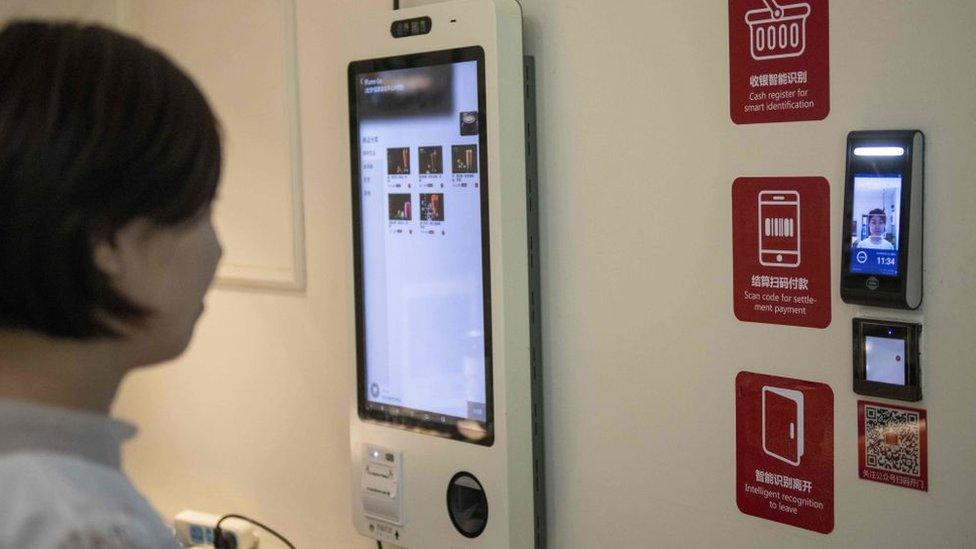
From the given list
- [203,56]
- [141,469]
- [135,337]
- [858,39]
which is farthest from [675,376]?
[141,469]

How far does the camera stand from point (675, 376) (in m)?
1.33

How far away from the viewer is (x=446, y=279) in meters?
1.45

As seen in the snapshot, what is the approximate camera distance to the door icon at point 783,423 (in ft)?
3.99

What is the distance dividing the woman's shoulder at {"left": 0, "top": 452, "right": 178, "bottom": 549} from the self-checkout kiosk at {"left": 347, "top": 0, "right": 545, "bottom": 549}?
82 cm

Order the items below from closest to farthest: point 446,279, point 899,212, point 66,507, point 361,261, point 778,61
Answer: point 66,507 < point 899,212 < point 778,61 < point 446,279 < point 361,261

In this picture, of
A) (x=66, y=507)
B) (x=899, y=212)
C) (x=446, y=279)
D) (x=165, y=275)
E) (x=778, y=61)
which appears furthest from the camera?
(x=446, y=279)

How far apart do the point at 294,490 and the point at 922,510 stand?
1103 mm

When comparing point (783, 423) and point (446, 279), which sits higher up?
point (446, 279)

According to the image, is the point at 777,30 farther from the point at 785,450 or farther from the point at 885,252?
the point at 785,450

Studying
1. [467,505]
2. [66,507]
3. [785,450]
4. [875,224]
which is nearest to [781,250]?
[875,224]

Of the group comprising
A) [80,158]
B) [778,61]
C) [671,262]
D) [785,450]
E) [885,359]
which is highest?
[778,61]

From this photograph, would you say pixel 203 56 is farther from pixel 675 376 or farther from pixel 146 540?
pixel 146 540

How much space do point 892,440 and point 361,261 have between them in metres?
0.80

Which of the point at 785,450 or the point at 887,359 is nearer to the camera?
the point at 887,359
